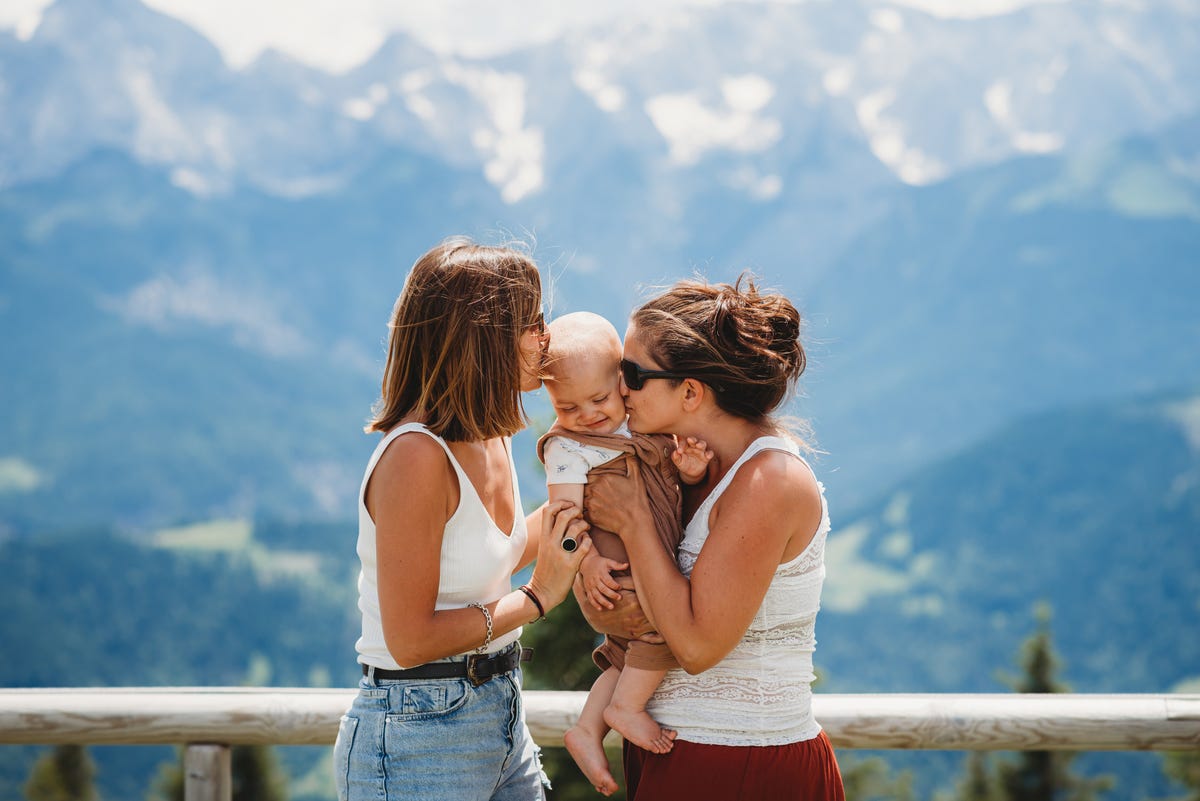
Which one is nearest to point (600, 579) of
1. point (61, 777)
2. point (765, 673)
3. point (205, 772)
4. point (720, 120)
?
point (765, 673)

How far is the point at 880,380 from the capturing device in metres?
47.3

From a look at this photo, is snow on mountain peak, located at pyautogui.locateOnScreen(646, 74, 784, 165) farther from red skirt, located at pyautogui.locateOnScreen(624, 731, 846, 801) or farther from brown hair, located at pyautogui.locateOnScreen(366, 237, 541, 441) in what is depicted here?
red skirt, located at pyautogui.locateOnScreen(624, 731, 846, 801)

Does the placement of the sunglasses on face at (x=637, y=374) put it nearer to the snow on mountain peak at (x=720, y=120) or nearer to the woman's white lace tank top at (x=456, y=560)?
the woman's white lace tank top at (x=456, y=560)

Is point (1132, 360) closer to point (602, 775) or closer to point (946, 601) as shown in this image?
point (946, 601)

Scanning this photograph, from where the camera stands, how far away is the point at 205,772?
273 cm

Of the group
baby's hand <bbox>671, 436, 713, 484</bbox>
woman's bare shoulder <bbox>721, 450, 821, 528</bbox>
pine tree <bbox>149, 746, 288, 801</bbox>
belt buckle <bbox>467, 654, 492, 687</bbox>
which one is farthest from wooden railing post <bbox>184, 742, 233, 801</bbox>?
pine tree <bbox>149, 746, 288, 801</bbox>

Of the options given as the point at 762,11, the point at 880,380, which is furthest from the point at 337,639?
the point at 762,11

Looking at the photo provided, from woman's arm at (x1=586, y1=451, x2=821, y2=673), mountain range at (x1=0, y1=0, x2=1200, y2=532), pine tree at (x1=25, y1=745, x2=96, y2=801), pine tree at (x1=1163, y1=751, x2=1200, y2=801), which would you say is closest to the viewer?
woman's arm at (x1=586, y1=451, x2=821, y2=673)

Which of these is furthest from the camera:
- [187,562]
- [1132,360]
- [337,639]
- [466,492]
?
[1132,360]

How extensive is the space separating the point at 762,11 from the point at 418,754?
56620 mm

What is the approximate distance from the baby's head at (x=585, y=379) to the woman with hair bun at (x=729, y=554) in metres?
0.11

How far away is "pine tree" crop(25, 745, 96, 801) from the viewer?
1171 centimetres

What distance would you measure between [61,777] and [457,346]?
12326 mm

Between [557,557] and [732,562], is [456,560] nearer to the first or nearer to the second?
[557,557]
